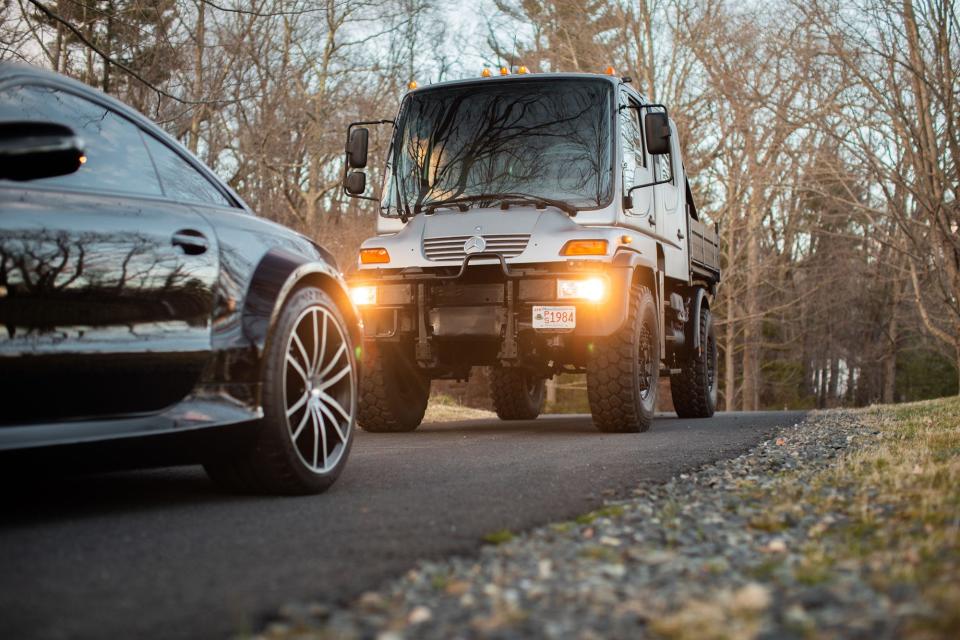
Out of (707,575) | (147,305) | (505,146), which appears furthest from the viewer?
(505,146)

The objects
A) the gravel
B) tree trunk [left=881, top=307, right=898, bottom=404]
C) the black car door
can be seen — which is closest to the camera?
the gravel

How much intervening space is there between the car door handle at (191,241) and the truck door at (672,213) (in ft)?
18.1

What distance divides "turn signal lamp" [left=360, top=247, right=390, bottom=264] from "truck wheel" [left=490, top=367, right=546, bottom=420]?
3.40 metres

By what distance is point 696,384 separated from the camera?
1129cm

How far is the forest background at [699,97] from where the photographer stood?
1362cm

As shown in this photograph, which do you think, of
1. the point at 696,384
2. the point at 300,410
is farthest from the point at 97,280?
the point at 696,384

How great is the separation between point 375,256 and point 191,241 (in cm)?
405

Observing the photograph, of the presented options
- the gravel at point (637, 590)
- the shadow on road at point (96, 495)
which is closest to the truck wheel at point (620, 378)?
the shadow on road at point (96, 495)

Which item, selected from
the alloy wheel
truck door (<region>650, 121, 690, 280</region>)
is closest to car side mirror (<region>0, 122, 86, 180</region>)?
the alloy wheel

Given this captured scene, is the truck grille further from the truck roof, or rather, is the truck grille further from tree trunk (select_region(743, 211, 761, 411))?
tree trunk (select_region(743, 211, 761, 411))

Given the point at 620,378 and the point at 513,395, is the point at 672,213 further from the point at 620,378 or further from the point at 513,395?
the point at 513,395

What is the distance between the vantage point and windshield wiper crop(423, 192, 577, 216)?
797 centimetres

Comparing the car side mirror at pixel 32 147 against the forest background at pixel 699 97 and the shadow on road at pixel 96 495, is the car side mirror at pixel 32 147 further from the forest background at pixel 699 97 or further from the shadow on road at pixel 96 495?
the forest background at pixel 699 97

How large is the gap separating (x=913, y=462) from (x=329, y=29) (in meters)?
21.0
